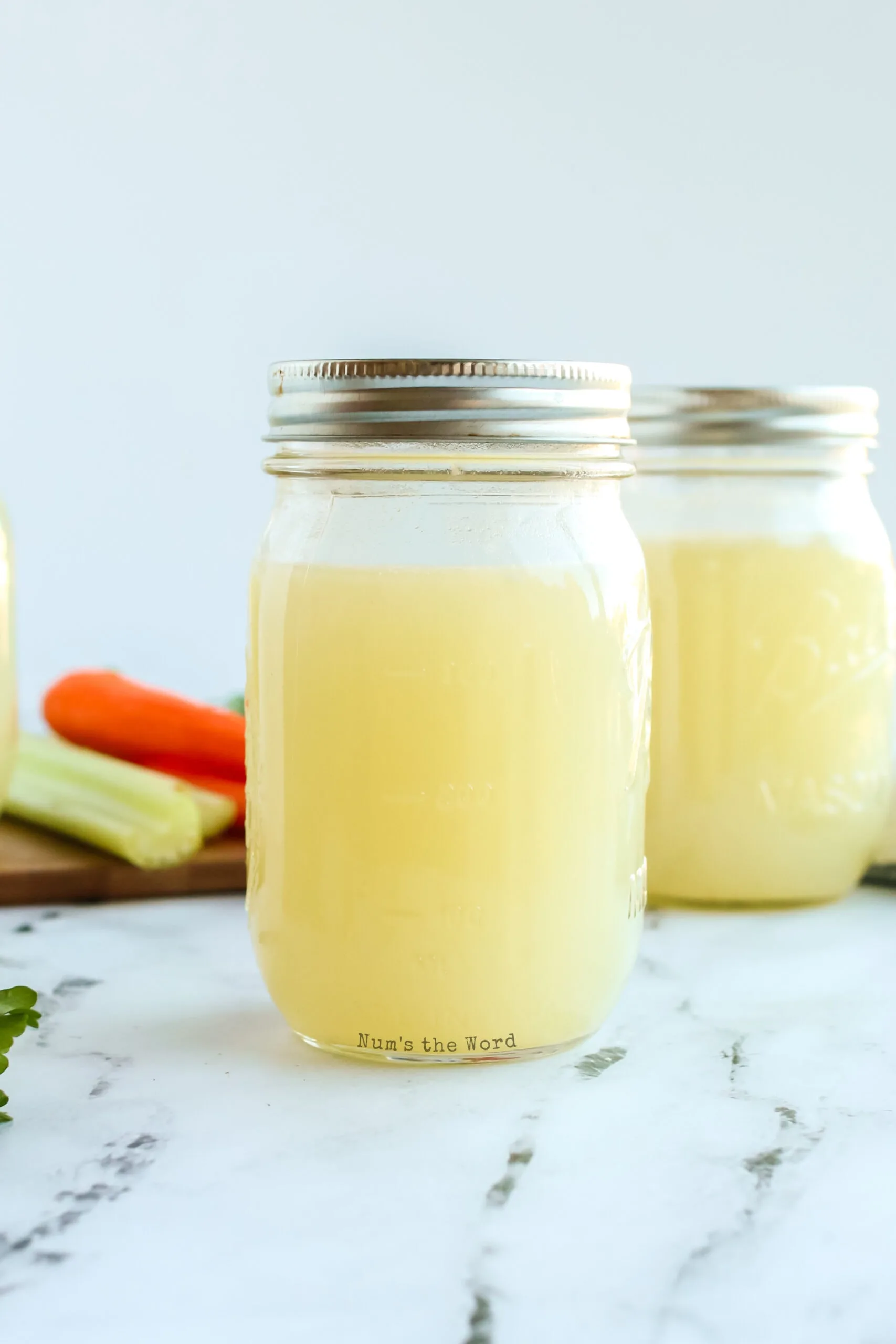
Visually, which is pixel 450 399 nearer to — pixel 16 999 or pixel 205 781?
pixel 16 999

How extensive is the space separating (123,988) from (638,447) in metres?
0.53

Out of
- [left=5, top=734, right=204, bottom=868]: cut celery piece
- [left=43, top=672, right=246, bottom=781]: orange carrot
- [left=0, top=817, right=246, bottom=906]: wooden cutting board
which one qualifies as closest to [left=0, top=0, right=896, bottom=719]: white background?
[left=43, top=672, right=246, bottom=781]: orange carrot

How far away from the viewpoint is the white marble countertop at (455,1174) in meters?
0.63

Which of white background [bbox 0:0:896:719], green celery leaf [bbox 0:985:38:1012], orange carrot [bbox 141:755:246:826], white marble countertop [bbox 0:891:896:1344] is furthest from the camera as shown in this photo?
white background [bbox 0:0:896:719]

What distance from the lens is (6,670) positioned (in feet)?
3.87

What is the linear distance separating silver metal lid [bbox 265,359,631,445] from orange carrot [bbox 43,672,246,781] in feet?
2.12

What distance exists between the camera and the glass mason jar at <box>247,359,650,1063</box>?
825 mm

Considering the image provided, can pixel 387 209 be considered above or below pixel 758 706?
above

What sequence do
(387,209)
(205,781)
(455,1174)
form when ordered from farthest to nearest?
(387,209), (205,781), (455,1174)

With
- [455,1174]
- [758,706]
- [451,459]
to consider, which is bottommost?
[455,1174]

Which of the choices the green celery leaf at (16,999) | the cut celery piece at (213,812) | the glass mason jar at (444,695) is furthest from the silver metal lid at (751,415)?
the green celery leaf at (16,999)

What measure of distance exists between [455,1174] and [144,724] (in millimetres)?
812

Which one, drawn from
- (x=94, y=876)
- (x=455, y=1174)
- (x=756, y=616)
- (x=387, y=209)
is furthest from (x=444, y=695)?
(x=387, y=209)

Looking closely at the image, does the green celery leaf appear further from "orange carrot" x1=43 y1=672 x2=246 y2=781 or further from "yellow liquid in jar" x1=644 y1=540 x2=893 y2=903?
"orange carrot" x1=43 y1=672 x2=246 y2=781
